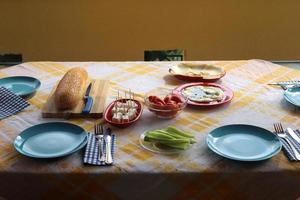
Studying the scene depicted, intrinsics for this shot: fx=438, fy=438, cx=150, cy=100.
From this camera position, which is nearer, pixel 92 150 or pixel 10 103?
pixel 92 150

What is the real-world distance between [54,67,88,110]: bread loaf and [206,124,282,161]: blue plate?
0.46m

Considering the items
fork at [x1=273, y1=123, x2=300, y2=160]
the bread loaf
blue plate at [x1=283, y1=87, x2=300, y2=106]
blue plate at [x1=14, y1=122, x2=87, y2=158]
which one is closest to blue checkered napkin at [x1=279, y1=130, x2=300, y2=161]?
fork at [x1=273, y1=123, x2=300, y2=160]

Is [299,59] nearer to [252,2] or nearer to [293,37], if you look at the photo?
[293,37]

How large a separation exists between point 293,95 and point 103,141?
0.69 meters

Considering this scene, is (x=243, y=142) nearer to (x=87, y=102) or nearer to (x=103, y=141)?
(x=103, y=141)

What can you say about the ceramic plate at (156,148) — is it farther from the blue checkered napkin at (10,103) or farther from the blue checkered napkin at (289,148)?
the blue checkered napkin at (10,103)

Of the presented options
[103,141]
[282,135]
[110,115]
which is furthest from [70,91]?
[282,135]

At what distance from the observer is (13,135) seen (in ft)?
4.17

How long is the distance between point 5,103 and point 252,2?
72.1 inches

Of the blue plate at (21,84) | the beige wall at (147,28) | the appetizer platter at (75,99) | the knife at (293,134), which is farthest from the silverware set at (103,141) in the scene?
the beige wall at (147,28)

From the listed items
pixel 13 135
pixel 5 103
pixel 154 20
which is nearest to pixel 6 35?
pixel 154 20

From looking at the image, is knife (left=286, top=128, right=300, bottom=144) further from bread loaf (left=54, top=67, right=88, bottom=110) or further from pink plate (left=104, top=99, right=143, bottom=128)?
bread loaf (left=54, top=67, right=88, bottom=110)

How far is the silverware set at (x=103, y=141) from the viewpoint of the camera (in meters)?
1.13

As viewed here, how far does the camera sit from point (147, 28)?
9.27ft
